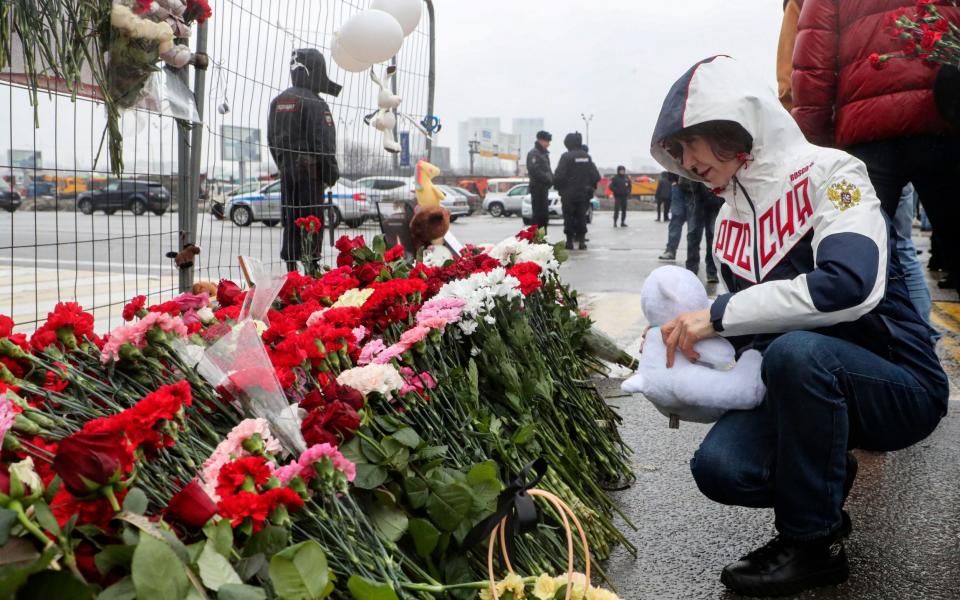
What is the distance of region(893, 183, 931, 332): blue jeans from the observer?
144 inches

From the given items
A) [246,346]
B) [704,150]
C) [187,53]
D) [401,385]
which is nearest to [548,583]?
[401,385]

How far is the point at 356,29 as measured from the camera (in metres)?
4.88

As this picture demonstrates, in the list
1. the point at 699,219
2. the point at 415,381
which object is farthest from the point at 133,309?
the point at 699,219

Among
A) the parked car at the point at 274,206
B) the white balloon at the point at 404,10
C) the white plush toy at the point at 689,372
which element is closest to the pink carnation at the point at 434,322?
the white plush toy at the point at 689,372

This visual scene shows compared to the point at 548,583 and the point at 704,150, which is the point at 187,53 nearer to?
the point at 704,150

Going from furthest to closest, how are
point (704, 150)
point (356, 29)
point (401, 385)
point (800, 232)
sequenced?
1. point (356, 29)
2. point (704, 150)
3. point (800, 232)
4. point (401, 385)

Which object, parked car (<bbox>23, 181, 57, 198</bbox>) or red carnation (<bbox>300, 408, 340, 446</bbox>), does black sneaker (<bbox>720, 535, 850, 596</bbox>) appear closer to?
red carnation (<bbox>300, 408, 340, 446</bbox>)

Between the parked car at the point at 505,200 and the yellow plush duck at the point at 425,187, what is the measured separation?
25.2 metres

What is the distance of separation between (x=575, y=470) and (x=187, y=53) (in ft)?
6.77

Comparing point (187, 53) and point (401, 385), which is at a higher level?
point (187, 53)

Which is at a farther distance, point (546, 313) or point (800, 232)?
point (546, 313)

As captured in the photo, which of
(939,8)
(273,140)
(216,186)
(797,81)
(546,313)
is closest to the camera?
(546,313)

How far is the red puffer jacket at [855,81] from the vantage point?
3512 mm

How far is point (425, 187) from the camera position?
595 cm
